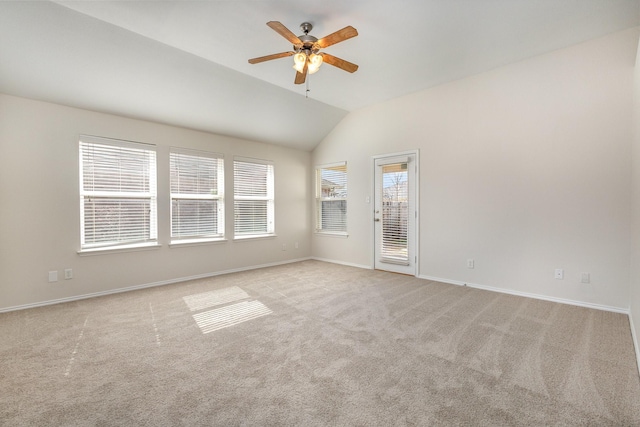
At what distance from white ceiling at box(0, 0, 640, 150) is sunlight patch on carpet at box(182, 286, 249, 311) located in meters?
2.68

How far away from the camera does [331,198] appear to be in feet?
20.2

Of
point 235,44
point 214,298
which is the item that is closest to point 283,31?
point 235,44

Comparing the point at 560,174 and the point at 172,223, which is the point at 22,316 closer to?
the point at 172,223

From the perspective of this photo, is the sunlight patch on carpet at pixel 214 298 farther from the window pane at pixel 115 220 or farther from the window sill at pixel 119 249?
the window pane at pixel 115 220

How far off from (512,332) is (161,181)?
4.87m

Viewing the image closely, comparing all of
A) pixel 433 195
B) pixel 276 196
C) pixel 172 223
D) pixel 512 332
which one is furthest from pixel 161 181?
pixel 512 332

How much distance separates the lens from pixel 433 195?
4.55 metres

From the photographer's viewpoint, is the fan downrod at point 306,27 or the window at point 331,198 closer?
the fan downrod at point 306,27

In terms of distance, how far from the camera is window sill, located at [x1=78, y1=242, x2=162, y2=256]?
3.76 meters

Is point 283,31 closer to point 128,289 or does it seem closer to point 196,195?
point 196,195

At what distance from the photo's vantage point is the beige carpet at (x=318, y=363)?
165cm

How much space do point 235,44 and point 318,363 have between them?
10.9 ft

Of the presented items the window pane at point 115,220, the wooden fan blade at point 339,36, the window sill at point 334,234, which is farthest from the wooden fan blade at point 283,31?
the window sill at point 334,234

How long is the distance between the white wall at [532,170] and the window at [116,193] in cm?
405
